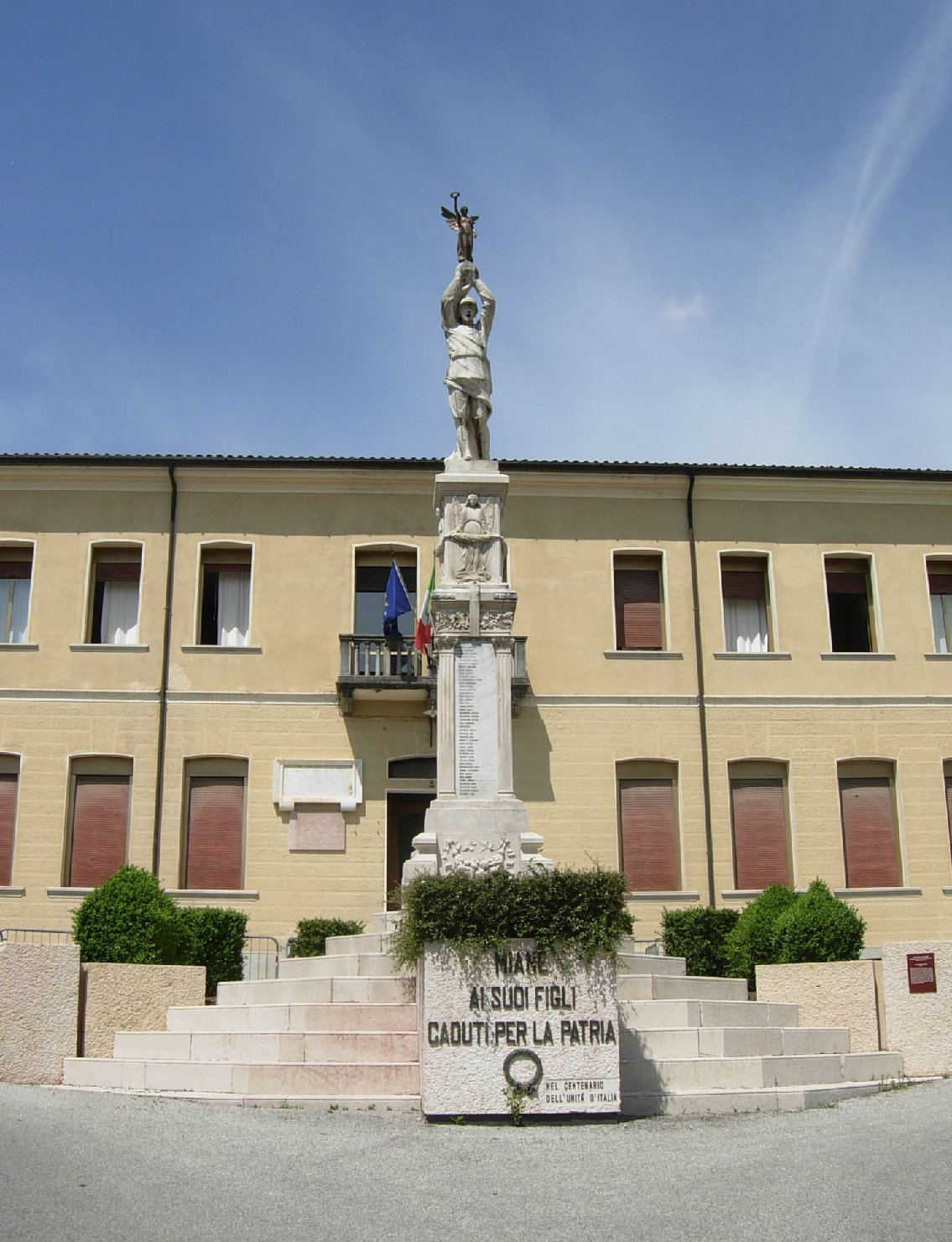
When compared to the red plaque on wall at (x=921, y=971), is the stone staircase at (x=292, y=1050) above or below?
below

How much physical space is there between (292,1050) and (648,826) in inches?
482

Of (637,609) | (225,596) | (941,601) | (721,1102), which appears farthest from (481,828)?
(941,601)

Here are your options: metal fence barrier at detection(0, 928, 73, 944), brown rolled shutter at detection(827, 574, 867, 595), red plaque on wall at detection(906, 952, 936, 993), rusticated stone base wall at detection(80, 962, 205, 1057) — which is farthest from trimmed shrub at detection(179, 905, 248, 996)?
brown rolled shutter at detection(827, 574, 867, 595)

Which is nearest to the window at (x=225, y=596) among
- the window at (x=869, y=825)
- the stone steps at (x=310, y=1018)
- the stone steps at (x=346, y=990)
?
the window at (x=869, y=825)

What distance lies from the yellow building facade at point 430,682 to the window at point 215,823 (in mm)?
52

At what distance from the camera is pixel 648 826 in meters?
22.4

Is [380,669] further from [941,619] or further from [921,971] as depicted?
[921,971]

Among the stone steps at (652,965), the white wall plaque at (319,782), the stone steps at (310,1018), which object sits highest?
the white wall plaque at (319,782)

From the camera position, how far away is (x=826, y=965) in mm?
12602

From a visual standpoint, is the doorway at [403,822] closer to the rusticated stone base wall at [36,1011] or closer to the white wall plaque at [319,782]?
the white wall plaque at [319,782]

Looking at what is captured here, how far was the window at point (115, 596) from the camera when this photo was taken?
22.9m

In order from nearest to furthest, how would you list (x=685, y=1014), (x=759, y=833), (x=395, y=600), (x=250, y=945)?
1. (x=685, y=1014)
2. (x=250, y=945)
3. (x=395, y=600)
4. (x=759, y=833)

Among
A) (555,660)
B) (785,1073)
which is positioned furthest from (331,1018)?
(555,660)

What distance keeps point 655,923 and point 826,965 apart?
923cm
